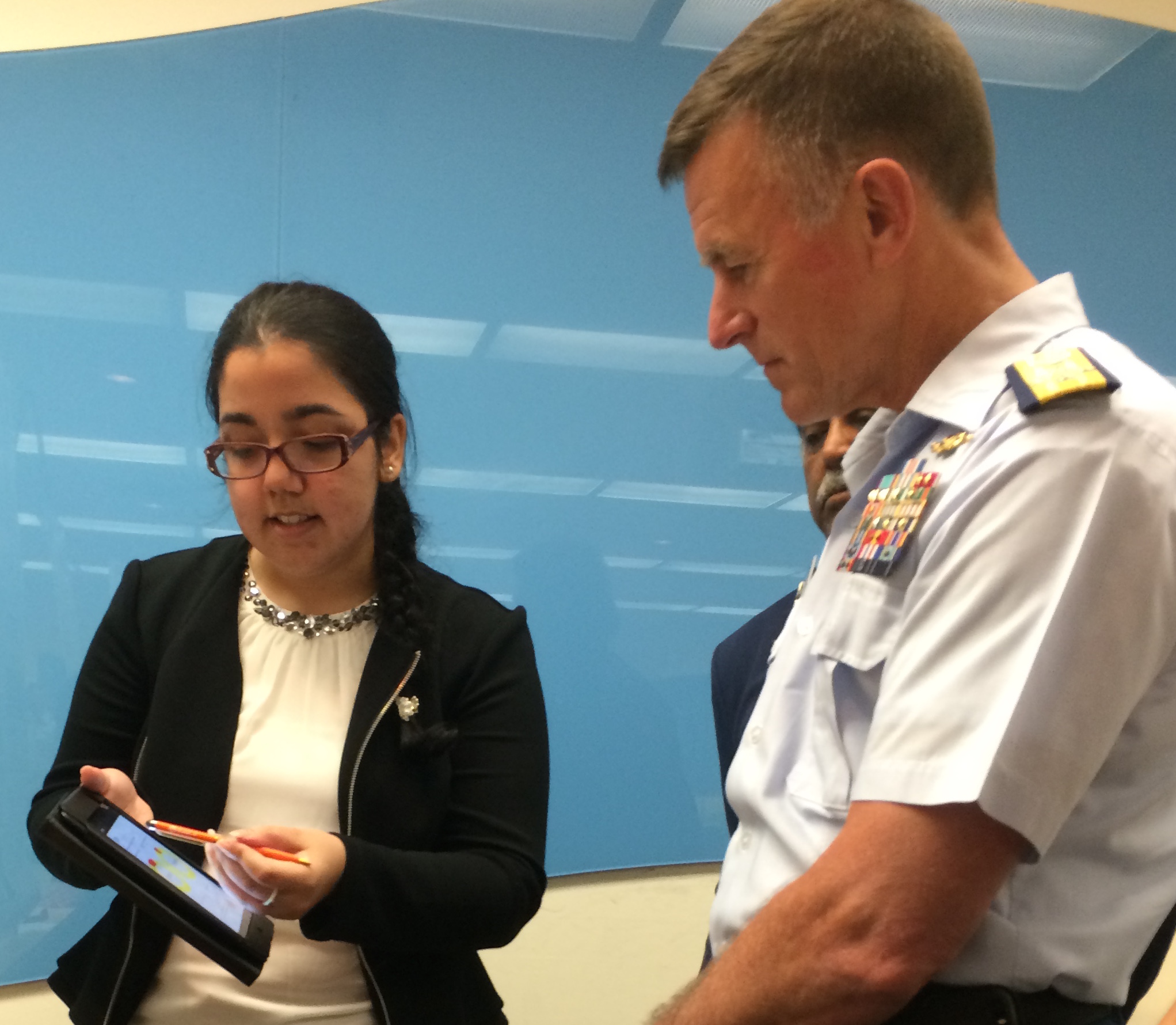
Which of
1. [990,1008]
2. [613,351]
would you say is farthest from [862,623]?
[613,351]

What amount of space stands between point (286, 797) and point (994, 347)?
38.6 inches

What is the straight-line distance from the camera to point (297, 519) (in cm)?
149

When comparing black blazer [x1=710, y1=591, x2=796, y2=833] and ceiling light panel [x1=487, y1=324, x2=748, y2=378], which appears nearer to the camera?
black blazer [x1=710, y1=591, x2=796, y2=833]

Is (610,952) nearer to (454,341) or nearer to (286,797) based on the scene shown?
(286,797)

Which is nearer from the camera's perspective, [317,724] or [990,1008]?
[990,1008]

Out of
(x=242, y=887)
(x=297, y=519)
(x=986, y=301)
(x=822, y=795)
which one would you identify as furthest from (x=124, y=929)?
(x=986, y=301)

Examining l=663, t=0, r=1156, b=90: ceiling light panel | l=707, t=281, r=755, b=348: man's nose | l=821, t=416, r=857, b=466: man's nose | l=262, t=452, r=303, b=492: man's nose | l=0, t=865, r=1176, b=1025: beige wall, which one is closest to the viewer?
l=707, t=281, r=755, b=348: man's nose

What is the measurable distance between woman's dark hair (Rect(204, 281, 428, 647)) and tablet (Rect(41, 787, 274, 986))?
421mm

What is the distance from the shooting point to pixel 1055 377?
82 cm

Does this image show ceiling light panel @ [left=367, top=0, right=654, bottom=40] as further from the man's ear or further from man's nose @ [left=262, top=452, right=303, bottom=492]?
the man's ear

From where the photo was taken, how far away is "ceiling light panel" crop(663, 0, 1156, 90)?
95.3 inches

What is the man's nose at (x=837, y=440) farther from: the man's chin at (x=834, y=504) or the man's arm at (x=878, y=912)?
the man's arm at (x=878, y=912)

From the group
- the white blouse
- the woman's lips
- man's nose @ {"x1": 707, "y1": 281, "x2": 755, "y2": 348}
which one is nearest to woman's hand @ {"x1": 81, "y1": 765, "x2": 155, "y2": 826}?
the white blouse

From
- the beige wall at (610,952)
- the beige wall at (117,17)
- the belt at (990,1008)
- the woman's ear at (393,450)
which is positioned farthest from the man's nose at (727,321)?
the beige wall at (117,17)
